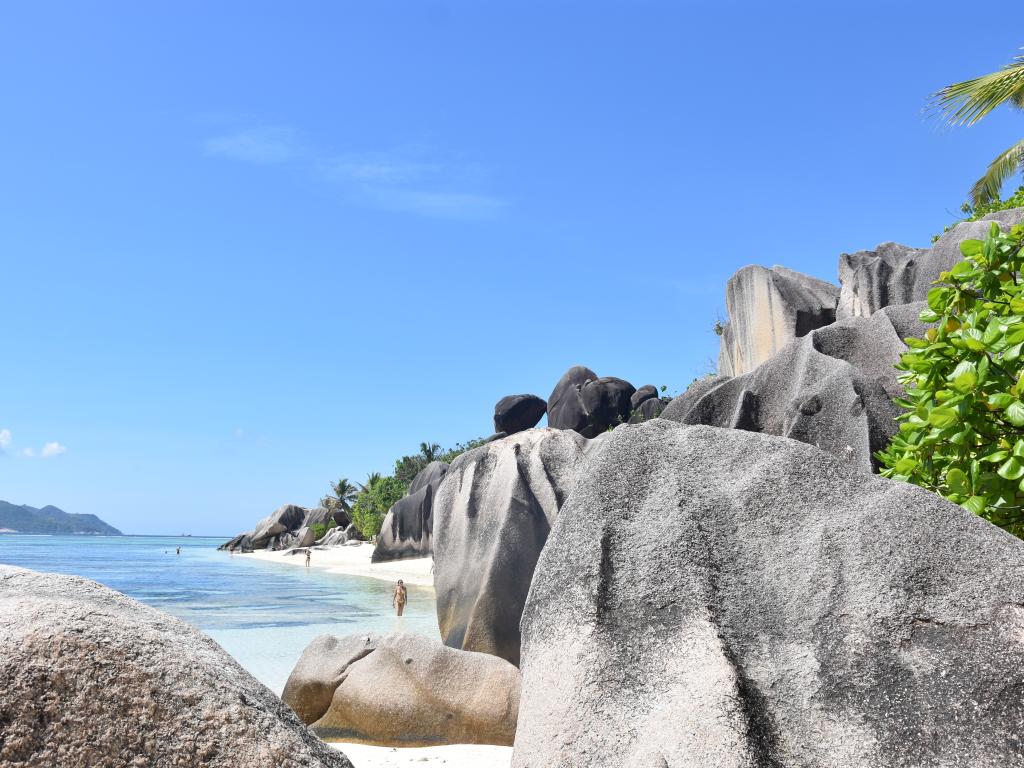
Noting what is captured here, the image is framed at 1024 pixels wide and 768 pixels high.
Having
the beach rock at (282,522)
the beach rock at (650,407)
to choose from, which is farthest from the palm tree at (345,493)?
the beach rock at (650,407)

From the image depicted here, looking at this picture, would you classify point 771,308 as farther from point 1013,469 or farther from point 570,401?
point 570,401

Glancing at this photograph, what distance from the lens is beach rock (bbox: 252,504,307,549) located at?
6834cm

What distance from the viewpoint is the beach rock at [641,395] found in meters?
34.7

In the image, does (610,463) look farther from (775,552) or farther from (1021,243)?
(1021,243)

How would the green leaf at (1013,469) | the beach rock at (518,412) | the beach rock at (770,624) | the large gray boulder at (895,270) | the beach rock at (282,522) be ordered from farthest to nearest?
1. the beach rock at (282,522)
2. the beach rock at (518,412)
3. the large gray boulder at (895,270)
4. the green leaf at (1013,469)
5. the beach rock at (770,624)

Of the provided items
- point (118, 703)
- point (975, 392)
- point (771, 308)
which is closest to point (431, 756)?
point (975, 392)

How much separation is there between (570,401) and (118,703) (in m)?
33.8

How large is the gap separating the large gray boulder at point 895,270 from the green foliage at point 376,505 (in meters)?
37.7

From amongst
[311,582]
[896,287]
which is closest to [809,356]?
[896,287]

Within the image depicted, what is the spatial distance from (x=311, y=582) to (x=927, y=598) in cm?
3150

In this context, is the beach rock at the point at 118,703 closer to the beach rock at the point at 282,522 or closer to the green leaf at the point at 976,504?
the green leaf at the point at 976,504

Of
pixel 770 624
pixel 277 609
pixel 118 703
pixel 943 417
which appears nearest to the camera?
pixel 118 703

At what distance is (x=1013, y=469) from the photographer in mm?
3205

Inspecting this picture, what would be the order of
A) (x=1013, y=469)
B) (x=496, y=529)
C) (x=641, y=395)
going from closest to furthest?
1. (x=1013, y=469)
2. (x=496, y=529)
3. (x=641, y=395)
